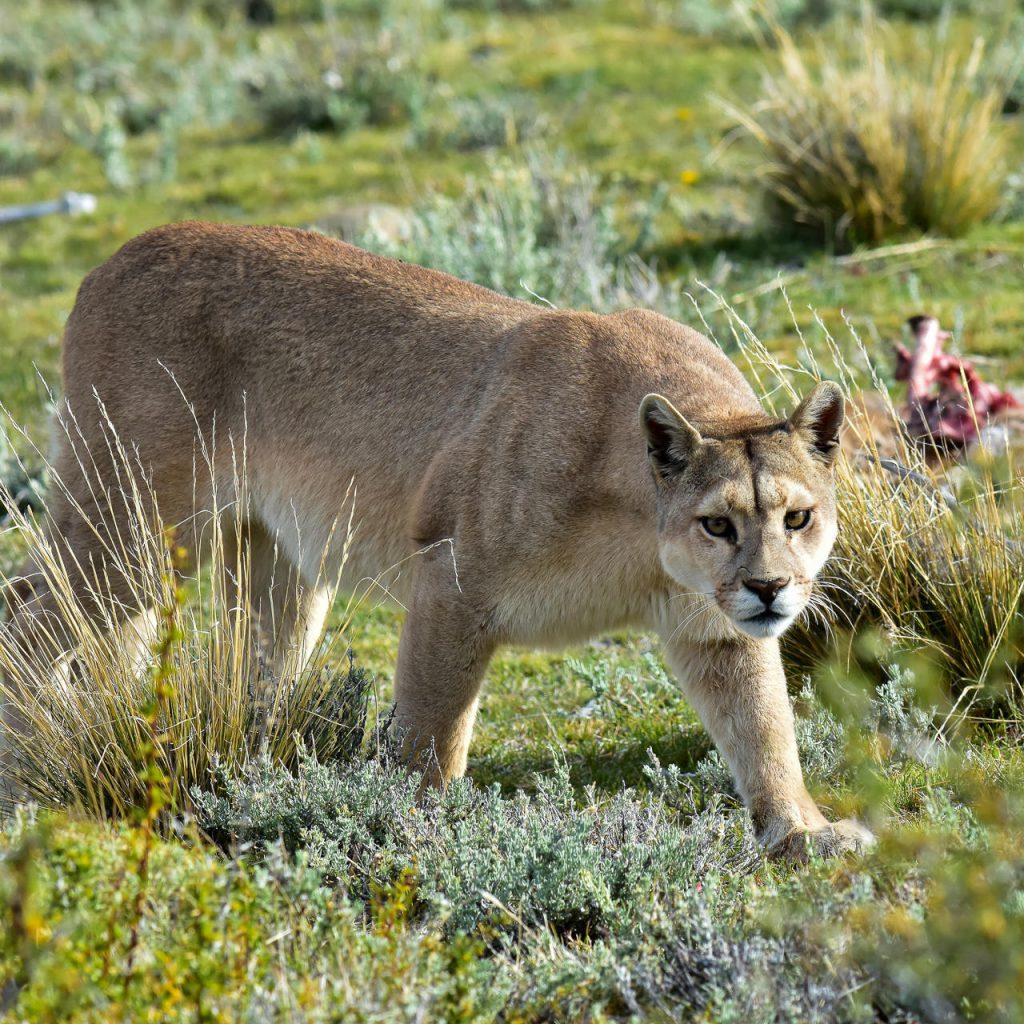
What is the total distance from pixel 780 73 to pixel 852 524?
8322 mm

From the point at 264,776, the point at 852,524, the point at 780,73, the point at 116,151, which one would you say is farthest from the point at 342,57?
the point at 264,776

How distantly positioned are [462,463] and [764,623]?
1229 millimetres

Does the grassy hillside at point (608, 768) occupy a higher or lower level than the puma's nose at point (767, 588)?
lower

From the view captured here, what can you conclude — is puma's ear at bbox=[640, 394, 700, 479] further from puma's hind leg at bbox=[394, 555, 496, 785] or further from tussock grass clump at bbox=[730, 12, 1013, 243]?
tussock grass clump at bbox=[730, 12, 1013, 243]

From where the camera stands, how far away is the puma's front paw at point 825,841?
4.36 m

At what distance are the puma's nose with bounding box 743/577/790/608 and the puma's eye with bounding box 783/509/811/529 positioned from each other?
0.81 feet

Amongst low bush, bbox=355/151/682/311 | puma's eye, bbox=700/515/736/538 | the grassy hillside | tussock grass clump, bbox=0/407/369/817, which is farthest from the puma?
low bush, bbox=355/151/682/311

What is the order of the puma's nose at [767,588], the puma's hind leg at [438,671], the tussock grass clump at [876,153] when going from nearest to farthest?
the puma's nose at [767,588] < the puma's hind leg at [438,671] < the tussock grass clump at [876,153]

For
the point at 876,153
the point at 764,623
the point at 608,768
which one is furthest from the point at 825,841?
the point at 876,153

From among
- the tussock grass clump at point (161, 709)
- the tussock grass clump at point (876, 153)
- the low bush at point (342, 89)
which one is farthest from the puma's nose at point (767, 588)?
the low bush at point (342, 89)

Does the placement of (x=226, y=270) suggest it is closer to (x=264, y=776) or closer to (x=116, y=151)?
(x=264, y=776)

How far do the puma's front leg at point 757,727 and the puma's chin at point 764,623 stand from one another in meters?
0.45

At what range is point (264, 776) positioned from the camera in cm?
438

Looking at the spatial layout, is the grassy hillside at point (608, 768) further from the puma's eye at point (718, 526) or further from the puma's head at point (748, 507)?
the puma's eye at point (718, 526)
